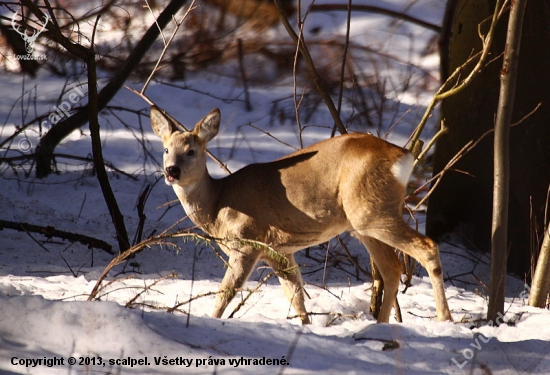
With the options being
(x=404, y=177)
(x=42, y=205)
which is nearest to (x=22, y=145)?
(x=42, y=205)

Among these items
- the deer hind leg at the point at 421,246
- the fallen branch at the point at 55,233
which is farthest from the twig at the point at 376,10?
the deer hind leg at the point at 421,246

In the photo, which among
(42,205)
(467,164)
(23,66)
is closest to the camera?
(467,164)

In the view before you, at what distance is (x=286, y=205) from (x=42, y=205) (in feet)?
11.5

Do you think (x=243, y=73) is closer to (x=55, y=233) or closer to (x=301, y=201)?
(x=55, y=233)

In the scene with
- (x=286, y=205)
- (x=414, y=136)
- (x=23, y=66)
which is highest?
(x=23, y=66)

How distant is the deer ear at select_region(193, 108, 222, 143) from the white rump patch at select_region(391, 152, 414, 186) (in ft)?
3.69

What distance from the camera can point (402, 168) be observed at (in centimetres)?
435

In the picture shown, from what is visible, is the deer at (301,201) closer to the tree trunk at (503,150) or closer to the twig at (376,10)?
the tree trunk at (503,150)

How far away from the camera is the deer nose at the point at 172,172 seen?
435 cm

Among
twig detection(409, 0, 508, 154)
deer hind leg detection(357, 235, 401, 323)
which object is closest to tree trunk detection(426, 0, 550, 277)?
twig detection(409, 0, 508, 154)

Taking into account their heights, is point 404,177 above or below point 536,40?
below

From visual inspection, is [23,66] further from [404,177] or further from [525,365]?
[525,365]

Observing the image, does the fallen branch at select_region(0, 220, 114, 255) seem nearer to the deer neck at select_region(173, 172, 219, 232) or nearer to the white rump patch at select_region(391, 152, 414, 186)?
the deer neck at select_region(173, 172, 219, 232)

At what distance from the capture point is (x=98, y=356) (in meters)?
2.84
